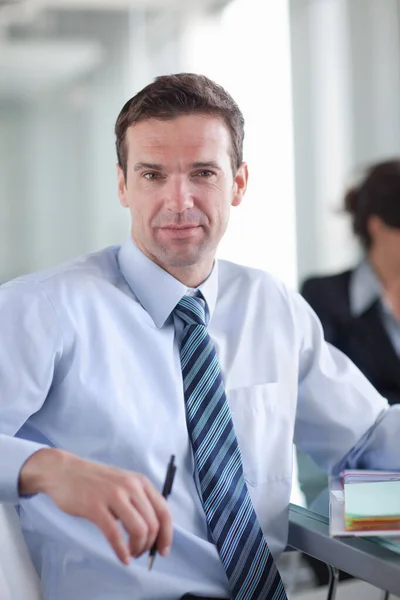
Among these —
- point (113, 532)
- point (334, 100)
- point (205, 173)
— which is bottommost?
point (113, 532)

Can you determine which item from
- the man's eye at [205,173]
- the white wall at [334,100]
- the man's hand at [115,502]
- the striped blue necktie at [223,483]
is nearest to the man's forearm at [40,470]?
the man's hand at [115,502]

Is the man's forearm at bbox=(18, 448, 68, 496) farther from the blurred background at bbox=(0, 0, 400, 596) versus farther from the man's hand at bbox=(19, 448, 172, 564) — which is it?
the blurred background at bbox=(0, 0, 400, 596)

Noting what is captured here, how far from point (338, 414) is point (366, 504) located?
0.26 m

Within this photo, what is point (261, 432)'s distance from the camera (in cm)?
122

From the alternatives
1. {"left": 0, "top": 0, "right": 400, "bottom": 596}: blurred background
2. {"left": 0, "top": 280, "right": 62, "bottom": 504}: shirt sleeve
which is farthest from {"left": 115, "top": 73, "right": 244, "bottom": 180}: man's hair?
{"left": 0, "top": 0, "right": 400, "bottom": 596}: blurred background

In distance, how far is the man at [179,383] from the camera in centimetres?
107

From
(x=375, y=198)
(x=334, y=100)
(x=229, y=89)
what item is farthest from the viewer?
(x=334, y=100)

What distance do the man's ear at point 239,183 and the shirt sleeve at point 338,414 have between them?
0.66ft

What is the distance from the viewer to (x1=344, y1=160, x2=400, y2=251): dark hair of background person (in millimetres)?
444

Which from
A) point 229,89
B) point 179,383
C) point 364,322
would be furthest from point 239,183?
point 229,89

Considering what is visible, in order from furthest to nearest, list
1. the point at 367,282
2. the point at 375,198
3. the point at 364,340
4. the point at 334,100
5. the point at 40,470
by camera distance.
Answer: the point at 334,100, the point at 364,340, the point at 40,470, the point at 367,282, the point at 375,198

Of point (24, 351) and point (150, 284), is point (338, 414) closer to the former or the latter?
point (150, 284)

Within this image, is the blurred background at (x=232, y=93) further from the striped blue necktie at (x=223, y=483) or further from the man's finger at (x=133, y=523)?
the man's finger at (x=133, y=523)

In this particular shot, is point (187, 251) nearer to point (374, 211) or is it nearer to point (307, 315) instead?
point (307, 315)
